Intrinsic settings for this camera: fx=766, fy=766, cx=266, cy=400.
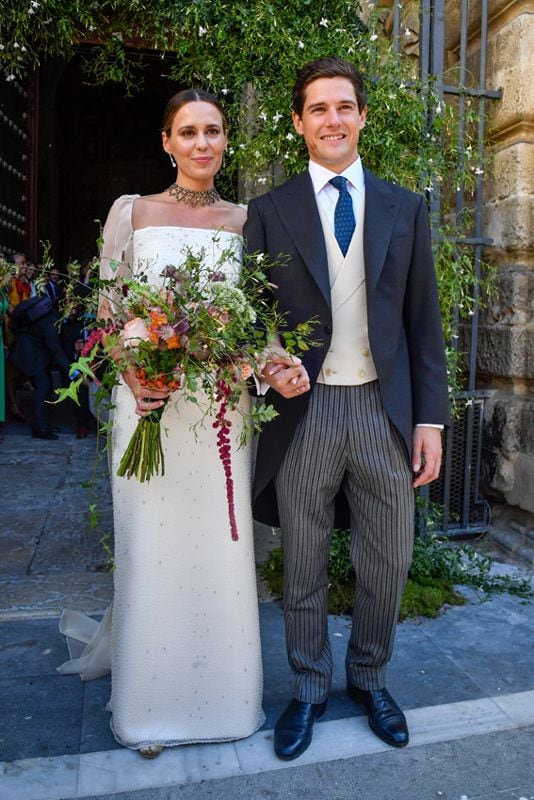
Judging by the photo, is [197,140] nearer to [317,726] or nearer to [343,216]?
[343,216]

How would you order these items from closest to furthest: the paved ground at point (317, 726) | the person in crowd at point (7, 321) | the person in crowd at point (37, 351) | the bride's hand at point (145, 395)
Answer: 1. the bride's hand at point (145, 395)
2. the paved ground at point (317, 726)
3. the person in crowd at point (37, 351)
4. the person in crowd at point (7, 321)

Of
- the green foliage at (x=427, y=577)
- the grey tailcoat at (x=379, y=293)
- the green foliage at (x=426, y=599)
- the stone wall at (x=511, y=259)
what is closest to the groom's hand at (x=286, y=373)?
the grey tailcoat at (x=379, y=293)

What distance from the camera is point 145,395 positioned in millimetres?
2076

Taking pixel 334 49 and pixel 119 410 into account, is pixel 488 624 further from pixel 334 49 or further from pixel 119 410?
pixel 334 49

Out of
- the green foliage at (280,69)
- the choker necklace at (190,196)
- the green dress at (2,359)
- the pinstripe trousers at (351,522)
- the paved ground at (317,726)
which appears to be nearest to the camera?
the paved ground at (317,726)

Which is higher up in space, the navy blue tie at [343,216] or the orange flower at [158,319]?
the navy blue tie at [343,216]

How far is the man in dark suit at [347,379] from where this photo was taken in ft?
7.53

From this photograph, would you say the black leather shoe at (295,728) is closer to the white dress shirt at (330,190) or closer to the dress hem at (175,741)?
the dress hem at (175,741)

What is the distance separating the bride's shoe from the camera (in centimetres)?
237

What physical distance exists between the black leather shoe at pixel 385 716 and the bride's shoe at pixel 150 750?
69 cm

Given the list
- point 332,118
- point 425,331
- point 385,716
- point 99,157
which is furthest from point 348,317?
point 99,157

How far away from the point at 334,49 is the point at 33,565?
2.94 metres

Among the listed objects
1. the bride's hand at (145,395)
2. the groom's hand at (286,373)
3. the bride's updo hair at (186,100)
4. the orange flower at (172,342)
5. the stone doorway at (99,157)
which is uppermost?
the stone doorway at (99,157)

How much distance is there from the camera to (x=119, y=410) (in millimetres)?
2439
